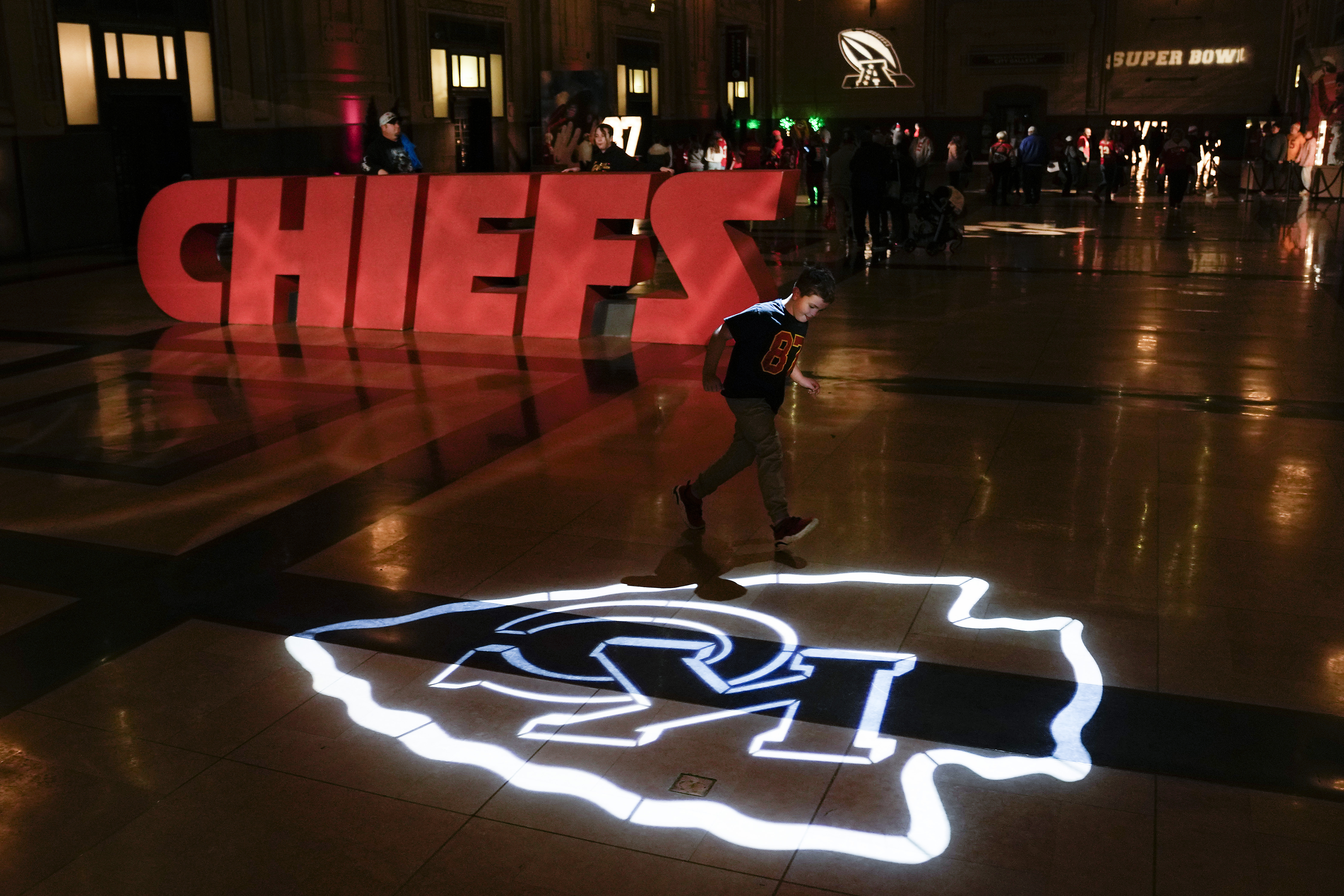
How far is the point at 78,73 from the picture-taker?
17656mm

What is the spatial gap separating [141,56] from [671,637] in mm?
17619

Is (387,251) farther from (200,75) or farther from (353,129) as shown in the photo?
(353,129)

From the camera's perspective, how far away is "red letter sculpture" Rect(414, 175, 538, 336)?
11016 millimetres

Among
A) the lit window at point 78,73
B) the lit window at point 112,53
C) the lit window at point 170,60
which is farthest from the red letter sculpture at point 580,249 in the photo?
the lit window at point 170,60

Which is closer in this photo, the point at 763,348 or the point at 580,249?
the point at 763,348

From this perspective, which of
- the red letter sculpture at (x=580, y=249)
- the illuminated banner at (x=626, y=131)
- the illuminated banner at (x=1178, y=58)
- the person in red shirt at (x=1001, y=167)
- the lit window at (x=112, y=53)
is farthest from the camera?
the illuminated banner at (x=1178, y=58)

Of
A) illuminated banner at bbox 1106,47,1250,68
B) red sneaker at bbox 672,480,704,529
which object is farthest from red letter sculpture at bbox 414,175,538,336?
illuminated banner at bbox 1106,47,1250,68

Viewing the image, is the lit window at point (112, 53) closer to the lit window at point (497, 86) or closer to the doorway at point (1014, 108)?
the lit window at point (497, 86)

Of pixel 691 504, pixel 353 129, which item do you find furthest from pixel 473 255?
pixel 353 129

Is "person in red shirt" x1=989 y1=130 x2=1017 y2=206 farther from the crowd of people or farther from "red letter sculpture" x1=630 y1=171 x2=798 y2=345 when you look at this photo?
"red letter sculpture" x1=630 y1=171 x2=798 y2=345

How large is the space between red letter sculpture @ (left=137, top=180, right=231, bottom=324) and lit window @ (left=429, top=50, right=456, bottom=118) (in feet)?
40.4

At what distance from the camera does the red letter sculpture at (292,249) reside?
11.7 meters

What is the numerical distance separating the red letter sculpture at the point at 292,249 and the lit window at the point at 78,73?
25.3 feet

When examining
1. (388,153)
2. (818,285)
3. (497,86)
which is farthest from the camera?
(497,86)
